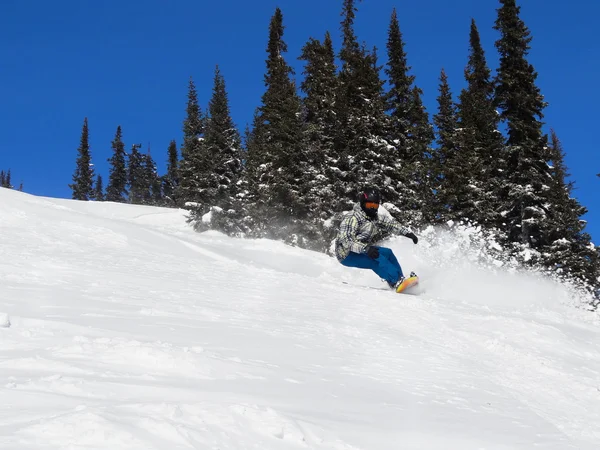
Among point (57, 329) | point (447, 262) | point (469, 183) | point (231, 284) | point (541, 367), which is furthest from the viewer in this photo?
point (469, 183)

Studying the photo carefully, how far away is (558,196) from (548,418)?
21.3 m

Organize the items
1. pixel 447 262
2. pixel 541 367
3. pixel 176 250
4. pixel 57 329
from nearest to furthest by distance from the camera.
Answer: pixel 57 329
pixel 541 367
pixel 176 250
pixel 447 262

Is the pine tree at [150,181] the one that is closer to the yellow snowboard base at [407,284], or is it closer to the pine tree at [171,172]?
the pine tree at [171,172]

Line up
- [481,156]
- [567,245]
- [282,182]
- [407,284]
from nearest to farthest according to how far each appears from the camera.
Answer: [407,284], [567,245], [282,182], [481,156]

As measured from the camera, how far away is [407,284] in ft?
29.4

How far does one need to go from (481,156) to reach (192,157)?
18697 mm

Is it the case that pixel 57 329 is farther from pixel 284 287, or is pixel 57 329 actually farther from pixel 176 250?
pixel 176 250

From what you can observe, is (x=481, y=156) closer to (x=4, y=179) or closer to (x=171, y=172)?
(x=171, y=172)

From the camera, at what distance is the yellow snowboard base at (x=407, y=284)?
8.94 metres

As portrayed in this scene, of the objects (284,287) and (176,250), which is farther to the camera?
(176,250)

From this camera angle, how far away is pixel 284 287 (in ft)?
25.0

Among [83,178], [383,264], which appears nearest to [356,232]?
[383,264]

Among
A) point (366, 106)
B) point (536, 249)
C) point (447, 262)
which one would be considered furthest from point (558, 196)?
point (447, 262)

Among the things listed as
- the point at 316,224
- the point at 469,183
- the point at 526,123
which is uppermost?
the point at 526,123
